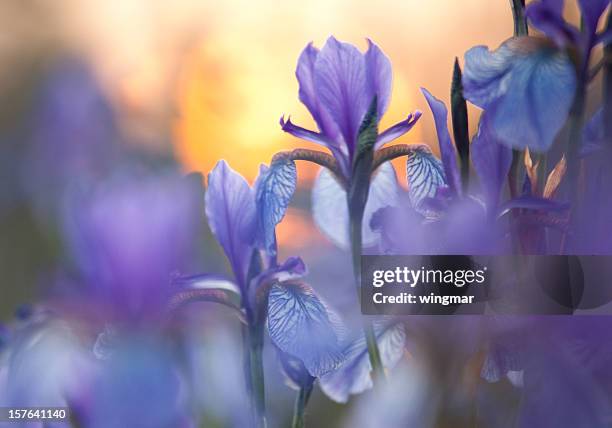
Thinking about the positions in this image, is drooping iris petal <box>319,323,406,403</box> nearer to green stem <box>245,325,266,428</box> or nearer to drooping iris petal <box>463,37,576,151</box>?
green stem <box>245,325,266,428</box>

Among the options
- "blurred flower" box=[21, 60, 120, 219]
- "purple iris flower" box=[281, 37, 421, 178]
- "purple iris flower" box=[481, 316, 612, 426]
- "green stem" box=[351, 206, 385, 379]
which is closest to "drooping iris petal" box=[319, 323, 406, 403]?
"green stem" box=[351, 206, 385, 379]

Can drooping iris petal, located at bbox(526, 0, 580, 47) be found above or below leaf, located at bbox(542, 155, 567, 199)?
above

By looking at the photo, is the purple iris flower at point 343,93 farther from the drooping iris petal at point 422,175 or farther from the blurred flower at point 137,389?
the blurred flower at point 137,389

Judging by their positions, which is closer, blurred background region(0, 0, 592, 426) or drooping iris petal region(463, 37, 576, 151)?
drooping iris petal region(463, 37, 576, 151)

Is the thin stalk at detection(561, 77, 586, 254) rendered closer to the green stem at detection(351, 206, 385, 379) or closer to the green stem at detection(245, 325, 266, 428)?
the green stem at detection(351, 206, 385, 379)

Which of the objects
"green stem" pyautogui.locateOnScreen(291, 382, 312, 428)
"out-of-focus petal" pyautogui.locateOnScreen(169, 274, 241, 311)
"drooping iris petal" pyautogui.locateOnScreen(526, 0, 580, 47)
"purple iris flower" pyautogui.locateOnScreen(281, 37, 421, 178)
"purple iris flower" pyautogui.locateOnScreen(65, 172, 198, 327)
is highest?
"drooping iris petal" pyautogui.locateOnScreen(526, 0, 580, 47)

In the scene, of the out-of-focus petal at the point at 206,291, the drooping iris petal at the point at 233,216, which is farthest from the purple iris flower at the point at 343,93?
the out-of-focus petal at the point at 206,291

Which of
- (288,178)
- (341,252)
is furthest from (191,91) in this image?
(341,252)
